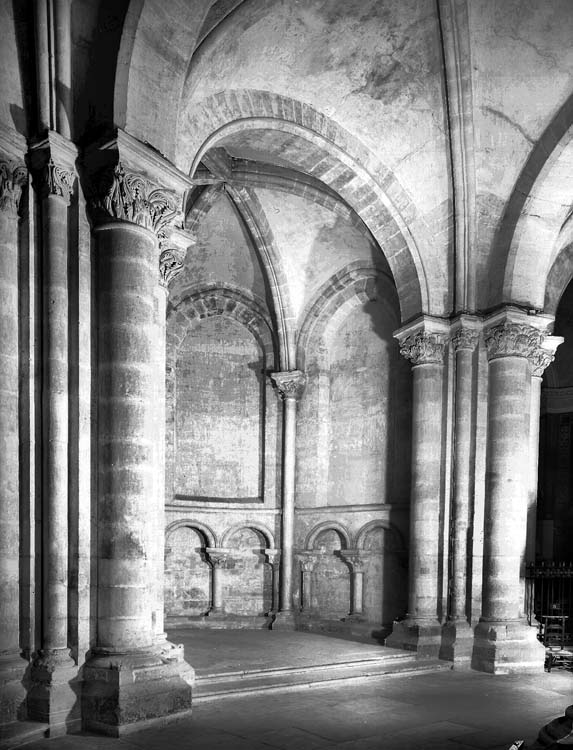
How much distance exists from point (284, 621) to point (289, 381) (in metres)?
4.46

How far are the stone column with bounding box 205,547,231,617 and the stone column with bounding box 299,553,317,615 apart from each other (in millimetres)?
1481

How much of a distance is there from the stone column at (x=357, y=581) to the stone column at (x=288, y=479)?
1259 millimetres

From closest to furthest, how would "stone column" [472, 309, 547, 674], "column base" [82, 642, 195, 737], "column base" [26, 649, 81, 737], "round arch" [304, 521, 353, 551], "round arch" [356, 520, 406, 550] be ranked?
"column base" [26, 649, 81, 737] < "column base" [82, 642, 195, 737] < "stone column" [472, 309, 547, 674] < "round arch" [356, 520, 406, 550] < "round arch" [304, 521, 353, 551]

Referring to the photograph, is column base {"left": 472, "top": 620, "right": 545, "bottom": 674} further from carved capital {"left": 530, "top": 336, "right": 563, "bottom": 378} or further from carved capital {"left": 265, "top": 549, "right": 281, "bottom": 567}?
carved capital {"left": 265, "top": 549, "right": 281, "bottom": 567}

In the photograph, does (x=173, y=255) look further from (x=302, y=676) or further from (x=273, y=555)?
(x=273, y=555)

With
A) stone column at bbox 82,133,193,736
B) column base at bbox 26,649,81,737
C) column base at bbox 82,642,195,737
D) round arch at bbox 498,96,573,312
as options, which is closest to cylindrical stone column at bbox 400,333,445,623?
round arch at bbox 498,96,573,312

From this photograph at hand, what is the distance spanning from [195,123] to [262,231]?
17.2ft

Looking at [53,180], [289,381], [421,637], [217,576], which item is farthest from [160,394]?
[217,576]

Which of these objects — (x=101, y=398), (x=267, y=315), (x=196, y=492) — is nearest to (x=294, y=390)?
(x=267, y=315)

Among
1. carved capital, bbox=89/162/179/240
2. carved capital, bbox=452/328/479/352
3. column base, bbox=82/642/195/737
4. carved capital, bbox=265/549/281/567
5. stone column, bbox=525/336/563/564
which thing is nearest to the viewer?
column base, bbox=82/642/195/737

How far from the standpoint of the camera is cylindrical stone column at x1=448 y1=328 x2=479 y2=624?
1139 cm

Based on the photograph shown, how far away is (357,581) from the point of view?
14.0 metres

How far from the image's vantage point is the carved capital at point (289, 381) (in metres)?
15.1

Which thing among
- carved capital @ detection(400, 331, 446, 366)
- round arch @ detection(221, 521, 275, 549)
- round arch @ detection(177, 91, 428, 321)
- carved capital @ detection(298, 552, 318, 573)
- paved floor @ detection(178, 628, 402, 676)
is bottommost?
paved floor @ detection(178, 628, 402, 676)
